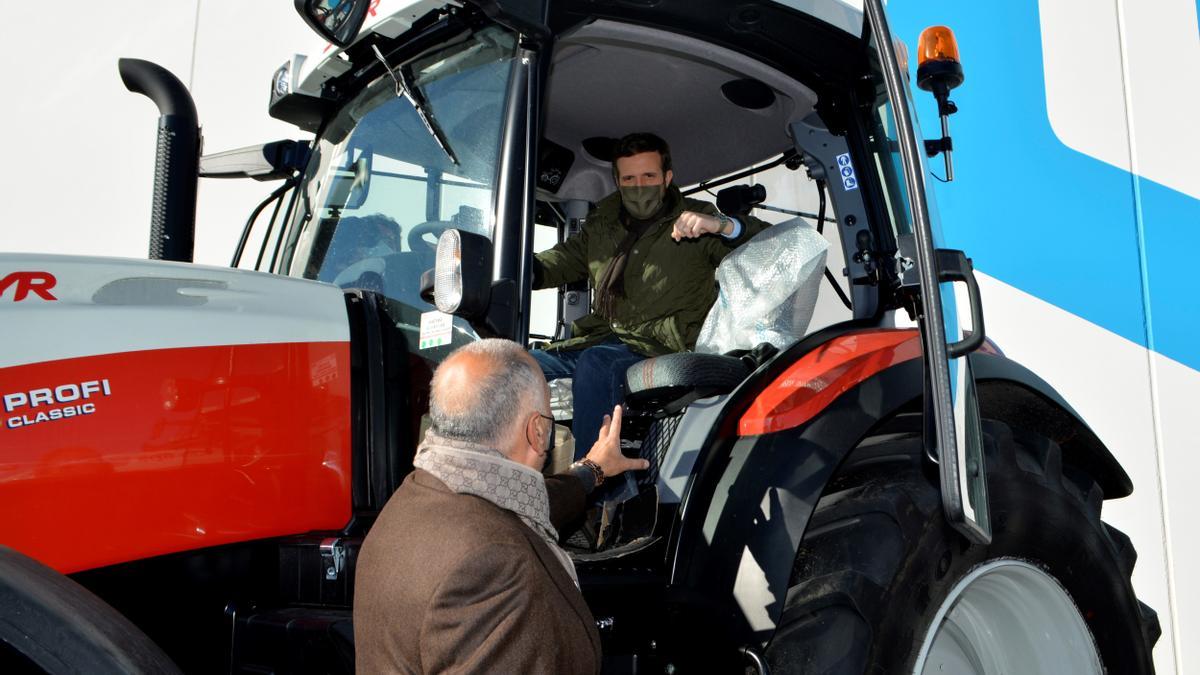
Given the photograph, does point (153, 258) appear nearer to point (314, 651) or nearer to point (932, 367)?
point (314, 651)

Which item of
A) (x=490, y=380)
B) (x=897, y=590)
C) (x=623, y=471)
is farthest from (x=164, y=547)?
(x=897, y=590)

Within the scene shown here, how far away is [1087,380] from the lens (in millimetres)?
3887

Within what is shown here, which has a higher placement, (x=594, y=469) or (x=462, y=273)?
(x=462, y=273)

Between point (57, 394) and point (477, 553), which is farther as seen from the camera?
point (57, 394)

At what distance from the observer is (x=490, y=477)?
1677 mm

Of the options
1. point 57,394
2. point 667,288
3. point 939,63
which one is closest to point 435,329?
point 57,394

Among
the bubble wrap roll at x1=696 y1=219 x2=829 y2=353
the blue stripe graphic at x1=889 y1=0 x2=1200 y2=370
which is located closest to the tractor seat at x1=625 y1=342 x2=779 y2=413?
the bubble wrap roll at x1=696 y1=219 x2=829 y2=353

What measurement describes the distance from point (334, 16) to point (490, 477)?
1.03 meters

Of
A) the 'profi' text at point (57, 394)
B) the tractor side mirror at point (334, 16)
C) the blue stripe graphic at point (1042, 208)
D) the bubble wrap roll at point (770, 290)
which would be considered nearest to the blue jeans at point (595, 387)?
the bubble wrap roll at point (770, 290)

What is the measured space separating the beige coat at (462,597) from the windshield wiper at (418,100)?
1.10m

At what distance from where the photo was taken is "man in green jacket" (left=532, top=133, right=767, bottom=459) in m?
2.71

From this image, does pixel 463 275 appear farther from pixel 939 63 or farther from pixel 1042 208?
pixel 1042 208

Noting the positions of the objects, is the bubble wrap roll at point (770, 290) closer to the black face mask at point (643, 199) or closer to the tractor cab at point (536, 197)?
the tractor cab at point (536, 197)

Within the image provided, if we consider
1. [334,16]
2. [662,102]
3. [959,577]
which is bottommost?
[959,577]
